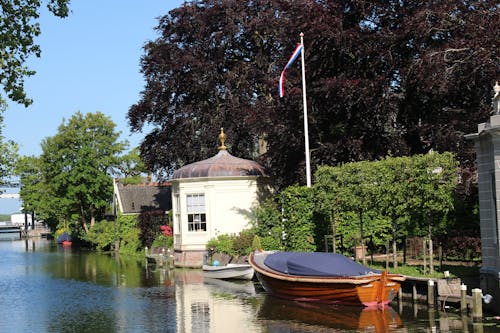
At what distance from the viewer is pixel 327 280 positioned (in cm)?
2277

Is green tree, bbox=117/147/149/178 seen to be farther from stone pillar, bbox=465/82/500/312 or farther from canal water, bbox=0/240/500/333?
stone pillar, bbox=465/82/500/312

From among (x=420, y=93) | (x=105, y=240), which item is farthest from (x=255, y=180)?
(x=105, y=240)

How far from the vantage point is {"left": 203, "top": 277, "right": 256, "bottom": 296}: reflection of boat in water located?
28.2 meters

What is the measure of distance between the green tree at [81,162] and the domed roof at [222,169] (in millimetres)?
34705

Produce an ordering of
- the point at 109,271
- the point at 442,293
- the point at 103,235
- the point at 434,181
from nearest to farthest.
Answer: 1. the point at 442,293
2. the point at 434,181
3. the point at 109,271
4. the point at 103,235

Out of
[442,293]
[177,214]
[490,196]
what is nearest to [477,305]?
[442,293]

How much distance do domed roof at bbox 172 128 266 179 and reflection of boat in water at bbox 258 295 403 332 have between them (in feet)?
48.4

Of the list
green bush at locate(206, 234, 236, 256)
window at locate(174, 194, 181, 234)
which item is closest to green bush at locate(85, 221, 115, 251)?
window at locate(174, 194, 181, 234)

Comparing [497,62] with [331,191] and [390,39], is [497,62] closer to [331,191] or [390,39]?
[390,39]

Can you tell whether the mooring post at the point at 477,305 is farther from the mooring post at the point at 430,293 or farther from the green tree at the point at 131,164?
the green tree at the point at 131,164

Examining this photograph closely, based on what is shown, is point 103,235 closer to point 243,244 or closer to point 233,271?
point 243,244

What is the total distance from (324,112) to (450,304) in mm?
14598

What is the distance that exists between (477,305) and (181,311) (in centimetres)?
980

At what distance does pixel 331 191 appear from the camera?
27.9 m
